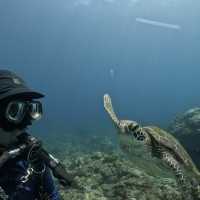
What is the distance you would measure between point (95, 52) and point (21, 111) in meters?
114

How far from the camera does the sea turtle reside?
14.3 ft

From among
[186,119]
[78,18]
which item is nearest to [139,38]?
[78,18]

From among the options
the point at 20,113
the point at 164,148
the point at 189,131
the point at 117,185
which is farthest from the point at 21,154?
the point at 189,131

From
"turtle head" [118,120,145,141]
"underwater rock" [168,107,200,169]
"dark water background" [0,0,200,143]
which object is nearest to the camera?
"turtle head" [118,120,145,141]

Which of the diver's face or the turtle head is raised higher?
the diver's face

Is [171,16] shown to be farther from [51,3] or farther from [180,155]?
[180,155]

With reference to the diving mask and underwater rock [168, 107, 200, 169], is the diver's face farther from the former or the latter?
underwater rock [168, 107, 200, 169]

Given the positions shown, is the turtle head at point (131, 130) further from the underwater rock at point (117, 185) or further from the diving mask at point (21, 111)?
the underwater rock at point (117, 185)

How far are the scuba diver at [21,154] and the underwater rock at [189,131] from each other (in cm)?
610

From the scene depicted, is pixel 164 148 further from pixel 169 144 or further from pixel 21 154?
pixel 21 154

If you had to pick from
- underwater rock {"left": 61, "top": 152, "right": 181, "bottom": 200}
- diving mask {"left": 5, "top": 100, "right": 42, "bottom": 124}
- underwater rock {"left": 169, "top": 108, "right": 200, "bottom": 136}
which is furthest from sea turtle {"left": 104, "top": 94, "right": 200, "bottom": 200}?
underwater rock {"left": 169, "top": 108, "right": 200, "bottom": 136}

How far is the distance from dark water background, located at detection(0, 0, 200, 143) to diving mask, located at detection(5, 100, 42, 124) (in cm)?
2502

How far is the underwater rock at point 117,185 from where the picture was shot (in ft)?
22.0

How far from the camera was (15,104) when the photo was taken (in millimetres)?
2902
